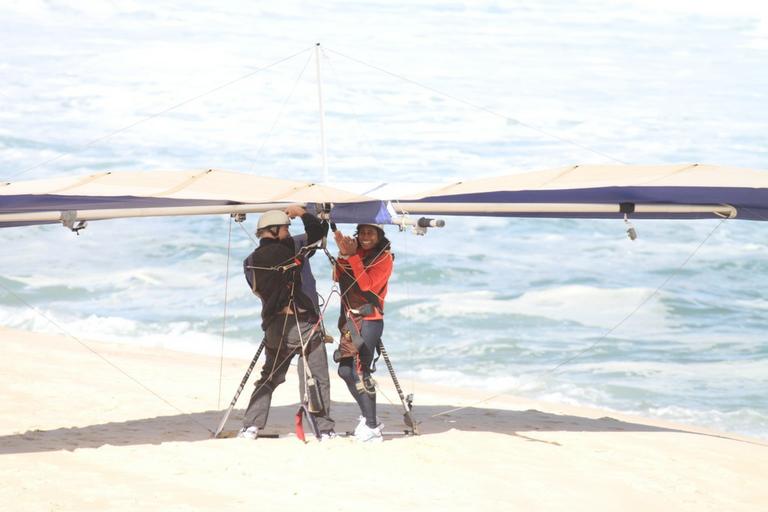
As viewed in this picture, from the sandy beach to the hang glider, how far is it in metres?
1.50

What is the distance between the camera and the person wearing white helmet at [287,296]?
828cm

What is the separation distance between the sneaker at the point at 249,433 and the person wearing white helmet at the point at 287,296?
33cm

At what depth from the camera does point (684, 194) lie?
8.34 meters

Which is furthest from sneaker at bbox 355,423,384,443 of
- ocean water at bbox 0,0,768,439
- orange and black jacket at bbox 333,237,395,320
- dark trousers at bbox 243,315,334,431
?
ocean water at bbox 0,0,768,439

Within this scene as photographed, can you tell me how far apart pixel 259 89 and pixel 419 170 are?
40.5 ft

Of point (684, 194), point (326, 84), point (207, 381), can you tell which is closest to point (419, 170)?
point (326, 84)

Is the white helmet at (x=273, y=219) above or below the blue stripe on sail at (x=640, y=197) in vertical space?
below

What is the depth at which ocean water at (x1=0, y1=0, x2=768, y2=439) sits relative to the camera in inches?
639

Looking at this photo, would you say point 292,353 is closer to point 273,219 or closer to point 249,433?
point 249,433

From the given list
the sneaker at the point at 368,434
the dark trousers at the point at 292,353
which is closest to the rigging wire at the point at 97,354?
the dark trousers at the point at 292,353

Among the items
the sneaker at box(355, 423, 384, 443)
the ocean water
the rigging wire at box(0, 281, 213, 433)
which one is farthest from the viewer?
the ocean water

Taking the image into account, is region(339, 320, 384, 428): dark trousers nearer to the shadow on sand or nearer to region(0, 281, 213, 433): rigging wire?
the shadow on sand

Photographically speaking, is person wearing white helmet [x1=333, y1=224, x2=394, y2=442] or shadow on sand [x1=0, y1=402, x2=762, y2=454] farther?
shadow on sand [x1=0, y1=402, x2=762, y2=454]

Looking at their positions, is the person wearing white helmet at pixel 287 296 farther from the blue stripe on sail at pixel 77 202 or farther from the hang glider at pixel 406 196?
the blue stripe on sail at pixel 77 202
